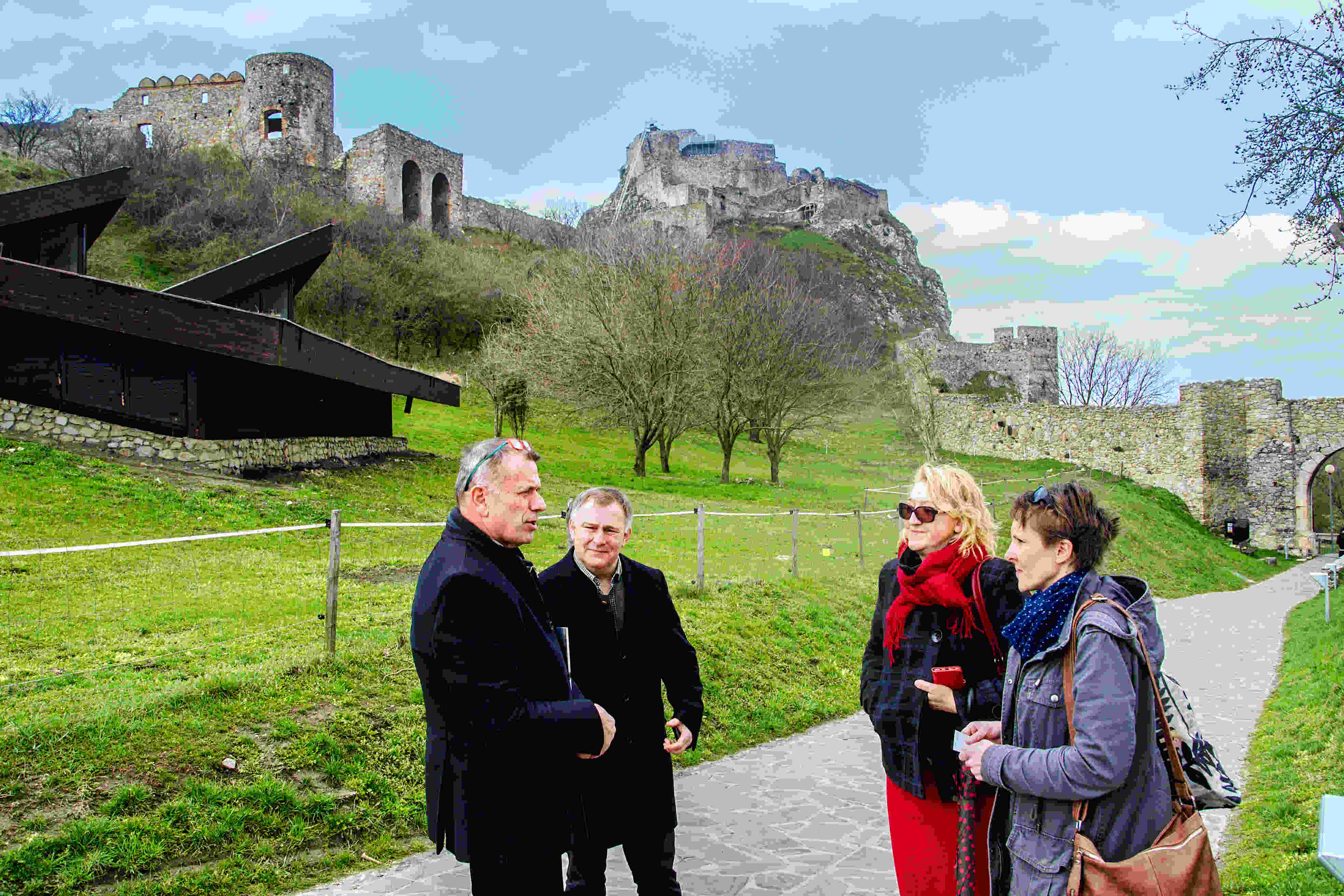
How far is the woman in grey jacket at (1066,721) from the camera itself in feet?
6.60

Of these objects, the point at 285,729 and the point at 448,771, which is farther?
the point at 285,729

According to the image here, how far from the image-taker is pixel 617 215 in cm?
7444

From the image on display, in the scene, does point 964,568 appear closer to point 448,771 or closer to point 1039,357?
point 448,771

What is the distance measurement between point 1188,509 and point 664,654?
2980 centimetres

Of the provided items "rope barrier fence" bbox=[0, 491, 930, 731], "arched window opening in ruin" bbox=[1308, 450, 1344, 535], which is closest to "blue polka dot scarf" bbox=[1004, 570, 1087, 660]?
"rope barrier fence" bbox=[0, 491, 930, 731]

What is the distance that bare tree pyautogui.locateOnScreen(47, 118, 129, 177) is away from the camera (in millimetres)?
35500

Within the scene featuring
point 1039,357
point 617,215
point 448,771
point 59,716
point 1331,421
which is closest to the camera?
point 448,771

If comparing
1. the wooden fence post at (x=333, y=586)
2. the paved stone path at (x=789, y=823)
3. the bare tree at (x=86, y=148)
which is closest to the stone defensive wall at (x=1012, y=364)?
the paved stone path at (x=789, y=823)

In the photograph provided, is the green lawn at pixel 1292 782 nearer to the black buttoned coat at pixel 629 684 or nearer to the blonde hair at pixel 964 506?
the blonde hair at pixel 964 506

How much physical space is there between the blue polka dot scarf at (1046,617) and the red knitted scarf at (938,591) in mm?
476

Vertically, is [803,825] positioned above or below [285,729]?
below

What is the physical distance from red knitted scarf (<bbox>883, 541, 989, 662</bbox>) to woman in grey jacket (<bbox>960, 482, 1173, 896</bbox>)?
1.24ft

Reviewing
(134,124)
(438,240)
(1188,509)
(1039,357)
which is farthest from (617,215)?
(1188,509)

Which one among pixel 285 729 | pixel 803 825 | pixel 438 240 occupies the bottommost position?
pixel 803 825
